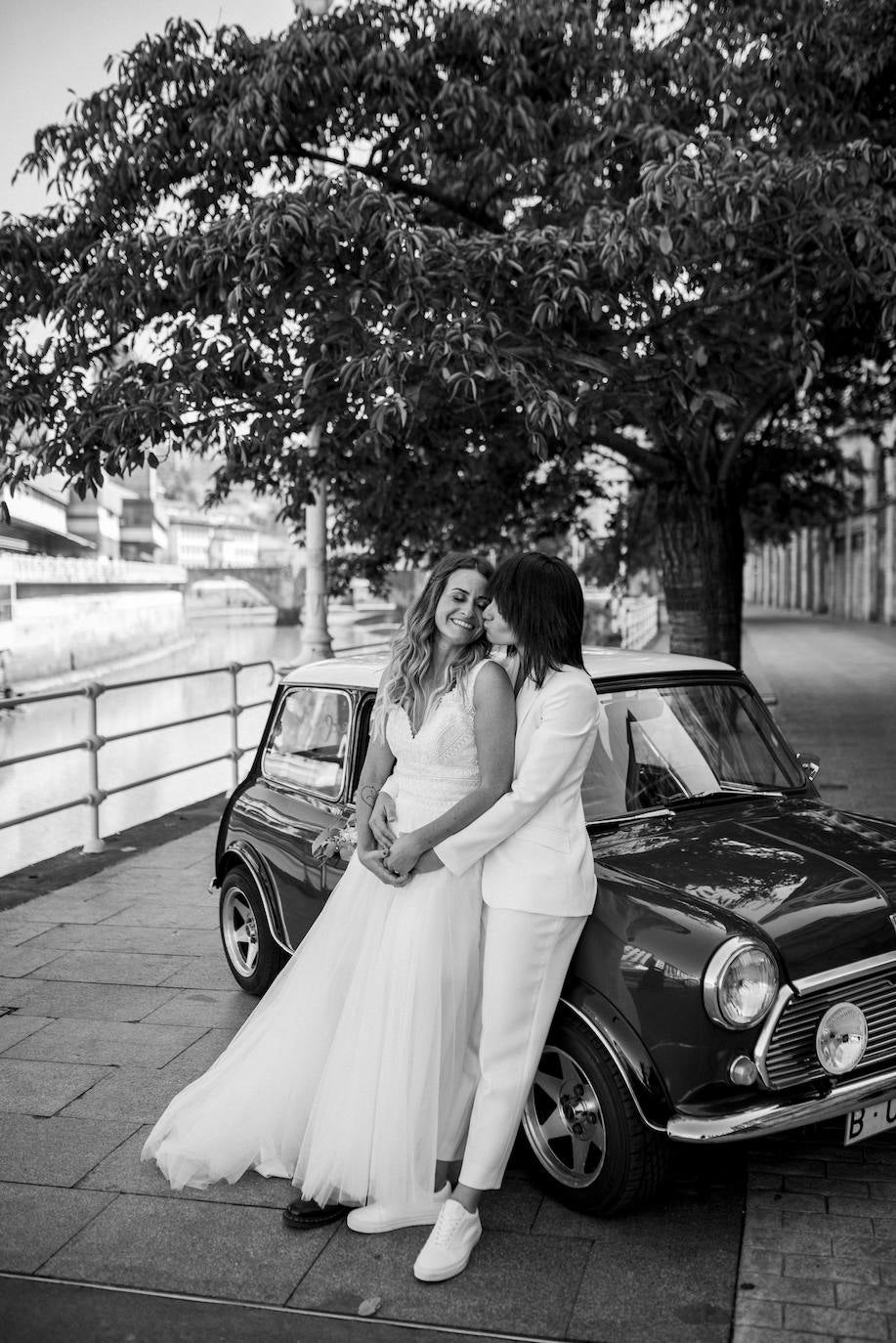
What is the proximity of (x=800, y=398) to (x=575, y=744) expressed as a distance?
13.1 metres

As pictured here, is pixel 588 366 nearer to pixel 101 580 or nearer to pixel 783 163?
pixel 783 163

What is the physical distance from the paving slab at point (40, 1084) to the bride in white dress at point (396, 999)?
681 mm

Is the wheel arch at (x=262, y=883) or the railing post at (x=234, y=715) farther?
the railing post at (x=234, y=715)

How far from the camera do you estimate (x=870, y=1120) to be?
11.0ft

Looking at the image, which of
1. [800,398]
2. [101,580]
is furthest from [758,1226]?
[101,580]

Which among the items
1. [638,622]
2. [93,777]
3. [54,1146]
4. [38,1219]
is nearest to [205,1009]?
[54,1146]

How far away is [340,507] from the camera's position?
48.3ft

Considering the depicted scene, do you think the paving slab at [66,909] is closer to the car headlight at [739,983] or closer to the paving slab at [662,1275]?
the paving slab at [662,1275]

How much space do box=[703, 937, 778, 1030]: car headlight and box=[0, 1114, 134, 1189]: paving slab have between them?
190cm

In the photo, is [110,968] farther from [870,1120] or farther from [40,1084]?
[870,1120]

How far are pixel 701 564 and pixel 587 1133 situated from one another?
890 centimetres

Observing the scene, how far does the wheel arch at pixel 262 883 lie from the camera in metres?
4.99

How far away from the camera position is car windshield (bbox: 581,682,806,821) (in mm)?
4082

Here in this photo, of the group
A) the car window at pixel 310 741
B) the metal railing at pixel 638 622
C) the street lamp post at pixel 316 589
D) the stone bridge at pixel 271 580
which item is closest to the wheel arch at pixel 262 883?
the car window at pixel 310 741
